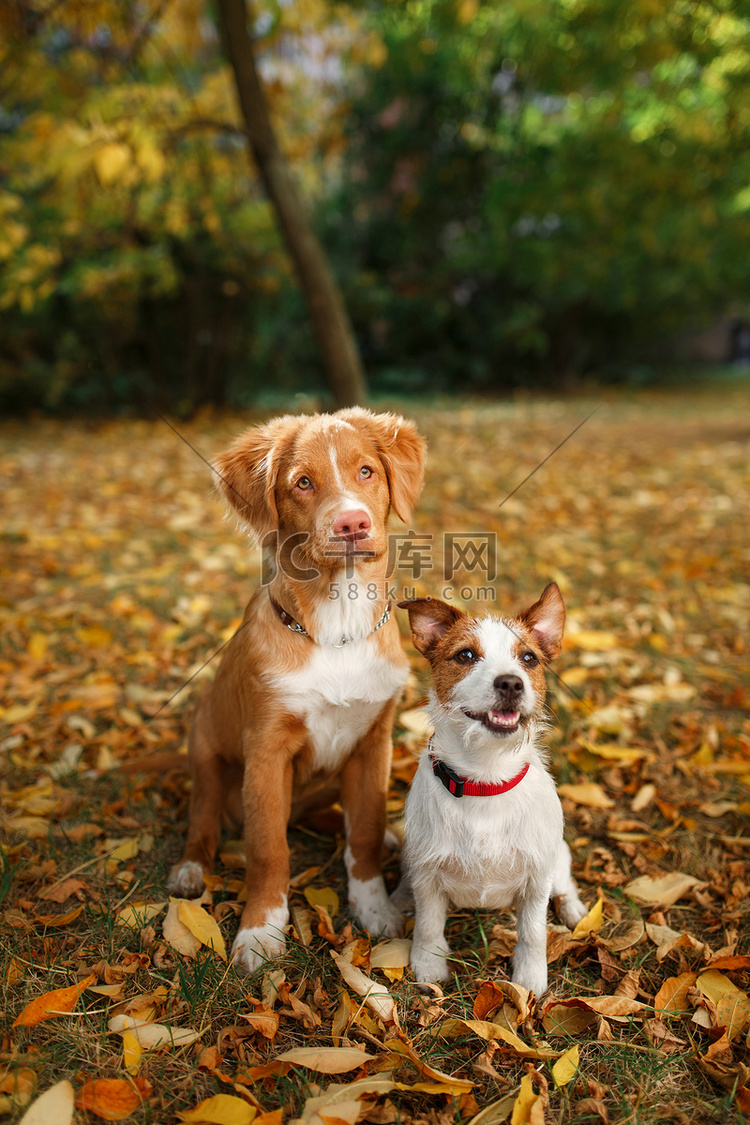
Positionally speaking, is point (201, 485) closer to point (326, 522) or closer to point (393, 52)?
point (326, 522)

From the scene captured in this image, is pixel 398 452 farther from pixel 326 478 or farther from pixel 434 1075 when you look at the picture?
pixel 434 1075

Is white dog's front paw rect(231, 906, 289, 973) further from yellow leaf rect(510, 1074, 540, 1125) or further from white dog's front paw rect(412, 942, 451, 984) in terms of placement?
yellow leaf rect(510, 1074, 540, 1125)

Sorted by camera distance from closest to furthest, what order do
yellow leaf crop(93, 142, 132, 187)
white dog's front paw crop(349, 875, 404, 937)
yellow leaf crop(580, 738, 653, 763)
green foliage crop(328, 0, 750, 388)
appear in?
white dog's front paw crop(349, 875, 404, 937) < yellow leaf crop(580, 738, 653, 763) < yellow leaf crop(93, 142, 132, 187) < green foliage crop(328, 0, 750, 388)

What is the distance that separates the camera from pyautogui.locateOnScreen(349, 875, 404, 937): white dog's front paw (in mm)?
2375

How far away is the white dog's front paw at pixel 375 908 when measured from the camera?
238 cm

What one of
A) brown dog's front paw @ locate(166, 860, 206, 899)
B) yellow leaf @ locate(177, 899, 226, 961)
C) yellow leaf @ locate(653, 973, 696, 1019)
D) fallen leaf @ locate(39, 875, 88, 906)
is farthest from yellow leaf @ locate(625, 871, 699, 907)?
fallen leaf @ locate(39, 875, 88, 906)

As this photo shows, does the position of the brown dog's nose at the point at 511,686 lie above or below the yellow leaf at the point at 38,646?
above

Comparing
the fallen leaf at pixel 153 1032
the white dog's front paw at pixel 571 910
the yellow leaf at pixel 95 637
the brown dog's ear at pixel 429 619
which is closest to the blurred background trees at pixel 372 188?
the yellow leaf at pixel 95 637

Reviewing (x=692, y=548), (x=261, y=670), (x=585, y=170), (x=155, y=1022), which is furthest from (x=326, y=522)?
(x=585, y=170)

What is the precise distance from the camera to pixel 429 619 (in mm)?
2107

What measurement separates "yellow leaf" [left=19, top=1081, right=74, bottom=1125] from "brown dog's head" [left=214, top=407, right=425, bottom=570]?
4.84ft

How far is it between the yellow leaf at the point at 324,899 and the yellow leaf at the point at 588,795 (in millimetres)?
1010

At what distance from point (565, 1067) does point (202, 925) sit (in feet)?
3.66

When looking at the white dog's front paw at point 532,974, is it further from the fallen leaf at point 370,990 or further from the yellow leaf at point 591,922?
the fallen leaf at point 370,990
